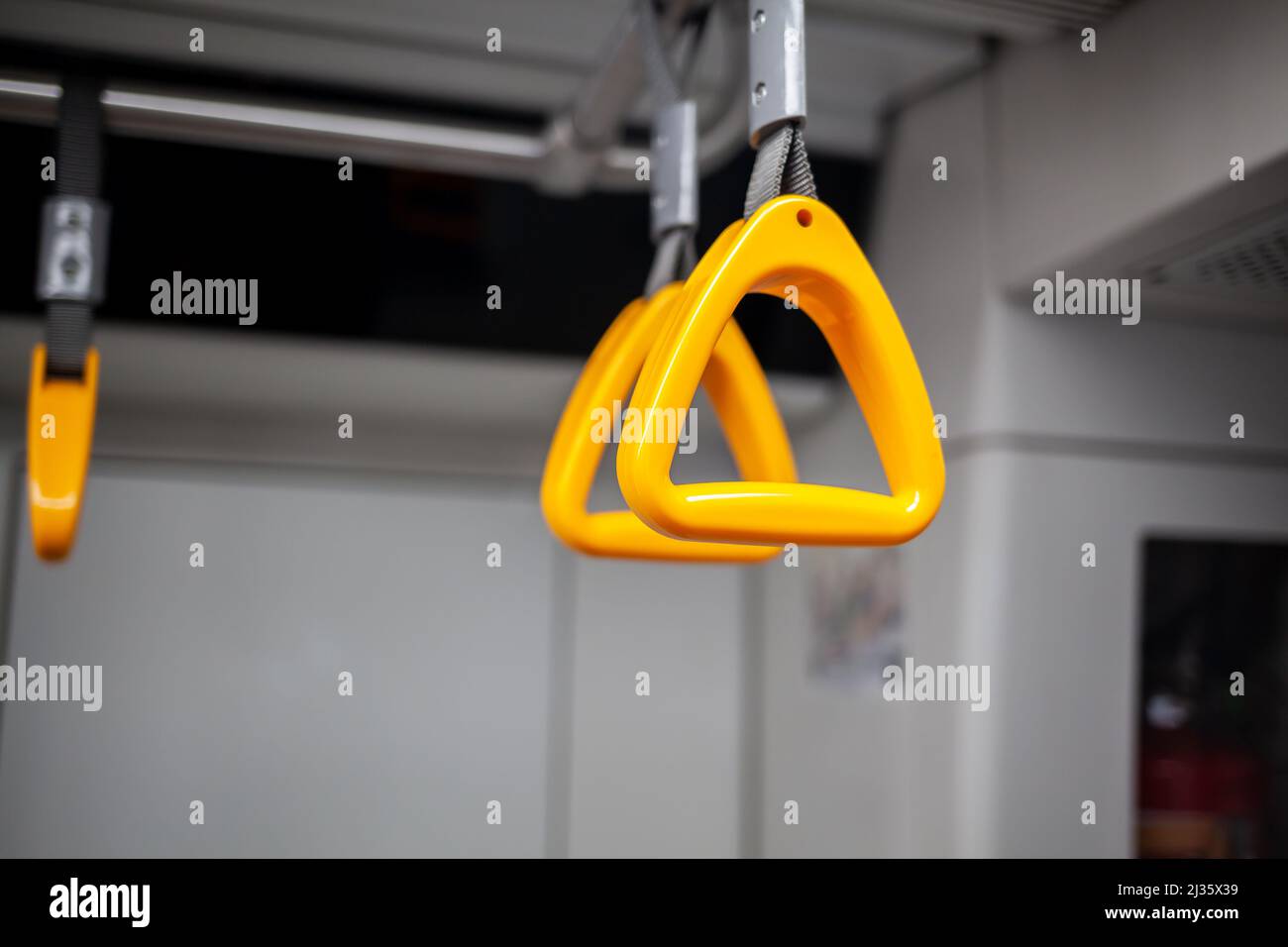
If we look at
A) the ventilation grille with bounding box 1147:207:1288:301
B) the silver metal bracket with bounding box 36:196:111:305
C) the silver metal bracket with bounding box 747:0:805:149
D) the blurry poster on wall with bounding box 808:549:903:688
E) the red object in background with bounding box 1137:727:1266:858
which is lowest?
the red object in background with bounding box 1137:727:1266:858

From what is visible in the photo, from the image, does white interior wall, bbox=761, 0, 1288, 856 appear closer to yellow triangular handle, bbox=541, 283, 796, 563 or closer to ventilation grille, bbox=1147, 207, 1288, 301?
ventilation grille, bbox=1147, 207, 1288, 301

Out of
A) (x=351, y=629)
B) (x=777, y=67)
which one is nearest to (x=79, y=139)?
(x=777, y=67)

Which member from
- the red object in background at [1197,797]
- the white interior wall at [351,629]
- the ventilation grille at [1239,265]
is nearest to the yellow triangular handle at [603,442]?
the ventilation grille at [1239,265]

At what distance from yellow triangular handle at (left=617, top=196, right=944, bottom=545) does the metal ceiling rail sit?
0.36 m

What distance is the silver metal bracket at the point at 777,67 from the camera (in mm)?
744

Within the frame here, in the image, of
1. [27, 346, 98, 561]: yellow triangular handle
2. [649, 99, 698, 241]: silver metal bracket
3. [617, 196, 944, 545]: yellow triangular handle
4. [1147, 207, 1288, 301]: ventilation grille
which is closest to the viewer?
[617, 196, 944, 545]: yellow triangular handle

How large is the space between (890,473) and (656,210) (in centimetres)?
31

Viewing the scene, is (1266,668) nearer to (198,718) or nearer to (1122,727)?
(1122,727)

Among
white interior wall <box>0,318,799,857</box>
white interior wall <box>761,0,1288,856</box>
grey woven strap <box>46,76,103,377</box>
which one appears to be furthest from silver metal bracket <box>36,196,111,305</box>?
white interior wall <box>761,0,1288,856</box>

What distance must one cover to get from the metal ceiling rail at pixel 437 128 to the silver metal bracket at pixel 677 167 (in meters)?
0.13

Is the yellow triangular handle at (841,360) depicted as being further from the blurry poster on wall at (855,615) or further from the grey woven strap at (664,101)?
the blurry poster on wall at (855,615)

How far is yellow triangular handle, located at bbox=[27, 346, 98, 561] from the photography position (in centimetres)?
81

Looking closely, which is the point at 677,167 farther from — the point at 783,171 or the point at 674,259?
the point at 783,171

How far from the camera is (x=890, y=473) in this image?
0.75m
